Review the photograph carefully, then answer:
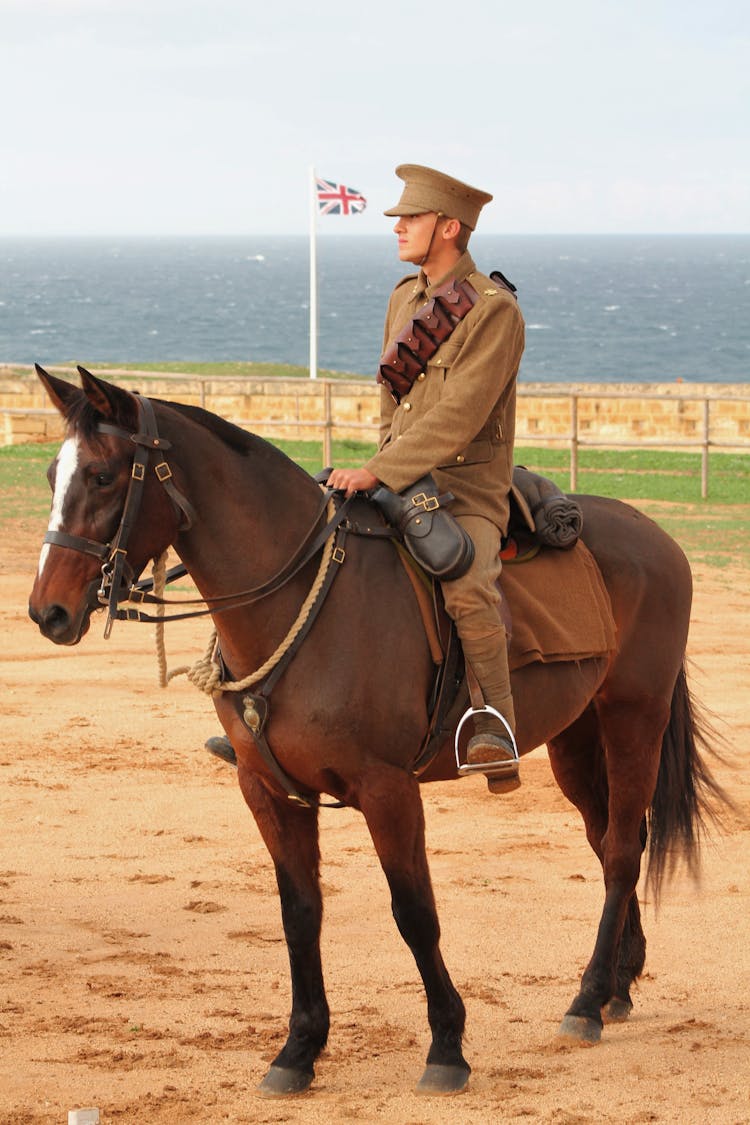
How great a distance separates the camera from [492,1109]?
4543mm

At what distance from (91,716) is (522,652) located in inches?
212

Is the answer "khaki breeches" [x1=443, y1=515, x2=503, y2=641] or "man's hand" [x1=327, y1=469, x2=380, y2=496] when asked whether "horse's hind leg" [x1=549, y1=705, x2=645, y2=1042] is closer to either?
"khaki breeches" [x1=443, y1=515, x2=503, y2=641]

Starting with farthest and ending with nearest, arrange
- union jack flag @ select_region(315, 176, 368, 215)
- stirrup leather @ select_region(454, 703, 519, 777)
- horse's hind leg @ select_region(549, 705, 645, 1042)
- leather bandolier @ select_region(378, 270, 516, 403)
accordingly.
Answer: union jack flag @ select_region(315, 176, 368, 215) < horse's hind leg @ select_region(549, 705, 645, 1042) < leather bandolier @ select_region(378, 270, 516, 403) < stirrup leather @ select_region(454, 703, 519, 777)

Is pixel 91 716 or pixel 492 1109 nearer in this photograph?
pixel 492 1109

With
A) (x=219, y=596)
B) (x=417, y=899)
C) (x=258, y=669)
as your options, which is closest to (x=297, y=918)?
(x=417, y=899)

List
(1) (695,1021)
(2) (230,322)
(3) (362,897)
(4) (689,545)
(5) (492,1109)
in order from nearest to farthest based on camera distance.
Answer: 1. (5) (492,1109)
2. (1) (695,1021)
3. (3) (362,897)
4. (4) (689,545)
5. (2) (230,322)

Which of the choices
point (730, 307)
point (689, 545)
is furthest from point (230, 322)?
point (689, 545)

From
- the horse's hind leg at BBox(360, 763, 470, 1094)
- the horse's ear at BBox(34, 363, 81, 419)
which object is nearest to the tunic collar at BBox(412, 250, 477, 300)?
the horse's ear at BBox(34, 363, 81, 419)

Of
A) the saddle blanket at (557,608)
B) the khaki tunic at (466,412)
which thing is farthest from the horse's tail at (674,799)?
the khaki tunic at (466,412)

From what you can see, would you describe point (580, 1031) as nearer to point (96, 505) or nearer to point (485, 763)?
point (485, 763)

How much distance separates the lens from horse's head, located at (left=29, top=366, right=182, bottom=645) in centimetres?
415

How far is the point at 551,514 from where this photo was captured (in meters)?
5.20

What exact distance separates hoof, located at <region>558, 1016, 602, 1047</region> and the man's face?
2.69 meters

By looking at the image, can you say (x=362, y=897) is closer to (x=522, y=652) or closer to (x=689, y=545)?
(x=522, y=652)
